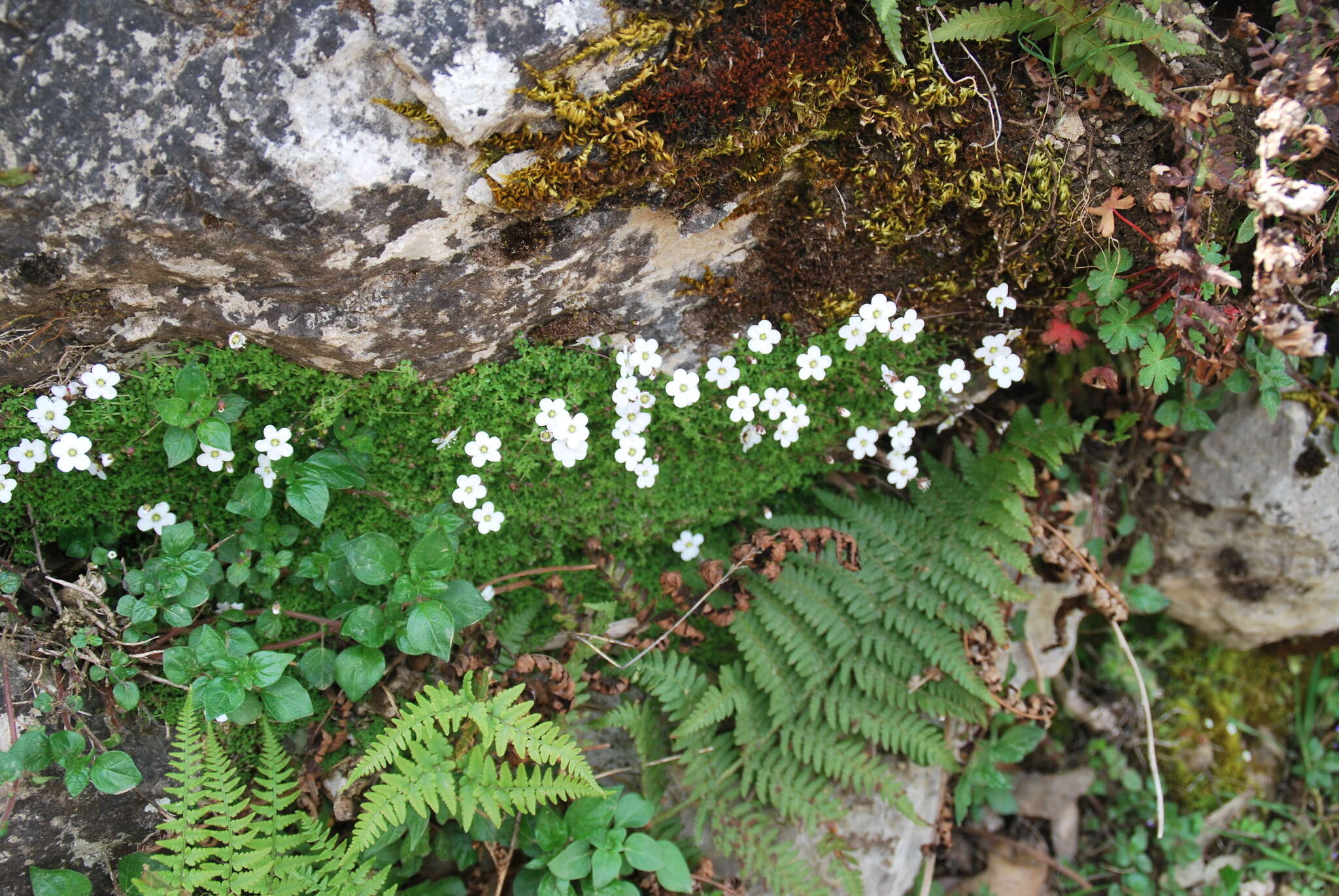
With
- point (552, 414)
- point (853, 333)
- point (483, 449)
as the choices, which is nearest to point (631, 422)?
point (552, 414)

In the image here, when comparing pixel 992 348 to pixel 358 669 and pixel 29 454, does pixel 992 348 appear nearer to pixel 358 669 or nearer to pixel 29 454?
pixel 358 669

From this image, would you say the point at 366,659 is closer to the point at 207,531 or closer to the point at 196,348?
the point at 207,531

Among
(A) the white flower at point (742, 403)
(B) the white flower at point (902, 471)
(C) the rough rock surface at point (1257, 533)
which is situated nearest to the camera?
(A) the white flower at point (742, 403)

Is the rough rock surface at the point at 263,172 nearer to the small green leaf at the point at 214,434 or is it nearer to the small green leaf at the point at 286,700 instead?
the small green leaf at the point at 214,434

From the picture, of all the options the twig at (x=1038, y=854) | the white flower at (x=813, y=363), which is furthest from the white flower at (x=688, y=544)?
the twig at (x=1038, y=854)

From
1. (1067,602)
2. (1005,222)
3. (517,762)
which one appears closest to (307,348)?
(517,762)

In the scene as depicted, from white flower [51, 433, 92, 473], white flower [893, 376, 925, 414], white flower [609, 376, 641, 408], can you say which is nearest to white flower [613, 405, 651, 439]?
white flower [609, 376, 641, 408]
